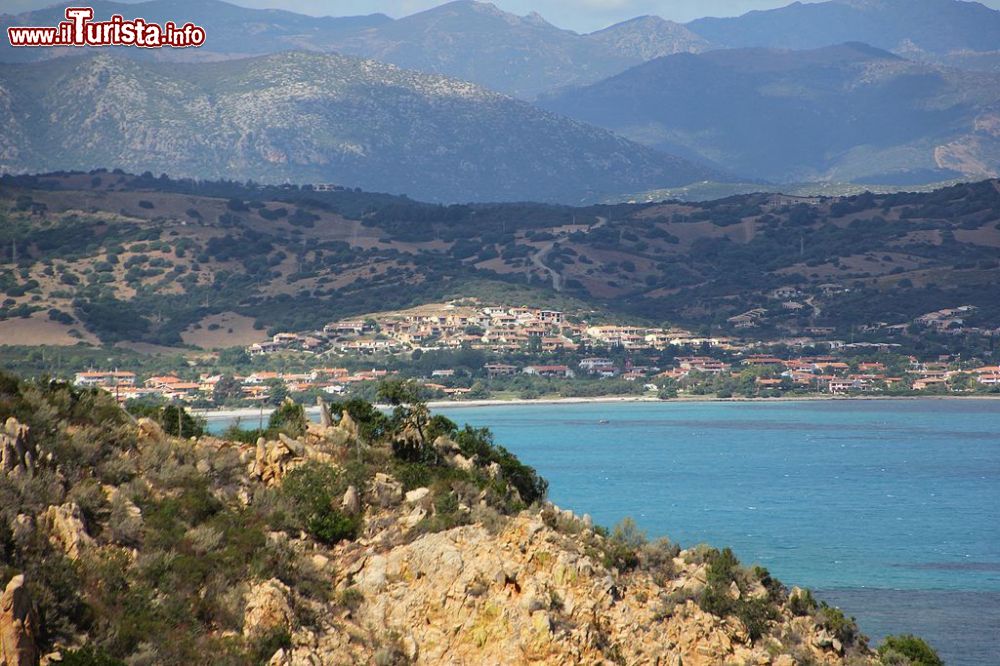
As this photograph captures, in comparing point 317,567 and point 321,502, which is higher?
point 321,502

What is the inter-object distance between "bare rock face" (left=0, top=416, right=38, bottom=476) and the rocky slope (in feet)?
0.11

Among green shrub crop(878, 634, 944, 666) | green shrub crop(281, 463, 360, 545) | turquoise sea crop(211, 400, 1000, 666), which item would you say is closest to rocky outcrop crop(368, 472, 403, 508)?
green shrub crop(281, 463, 360, 545)

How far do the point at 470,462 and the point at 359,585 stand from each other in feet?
20.7

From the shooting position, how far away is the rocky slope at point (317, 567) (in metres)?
22.2

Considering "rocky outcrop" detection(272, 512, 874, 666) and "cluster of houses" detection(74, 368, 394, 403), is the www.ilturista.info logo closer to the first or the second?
"rocky outcrop" detection(272, 512, 874, 666)

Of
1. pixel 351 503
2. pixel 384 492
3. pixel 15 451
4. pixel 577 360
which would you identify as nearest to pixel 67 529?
pixel 15 451

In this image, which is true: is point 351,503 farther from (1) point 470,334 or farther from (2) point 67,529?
(1) point 470,334

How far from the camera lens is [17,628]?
64.6 ft

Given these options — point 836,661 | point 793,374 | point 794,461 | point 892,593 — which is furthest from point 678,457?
point 836,661

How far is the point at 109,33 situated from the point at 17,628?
4646cm

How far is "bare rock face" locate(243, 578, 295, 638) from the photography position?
75.6ft

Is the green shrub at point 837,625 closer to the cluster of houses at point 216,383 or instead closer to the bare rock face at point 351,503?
the bare rock face at point 351,503

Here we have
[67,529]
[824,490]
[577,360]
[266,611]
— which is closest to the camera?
[67,529]

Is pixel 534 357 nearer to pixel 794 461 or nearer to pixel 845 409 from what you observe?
pixel 845 409
